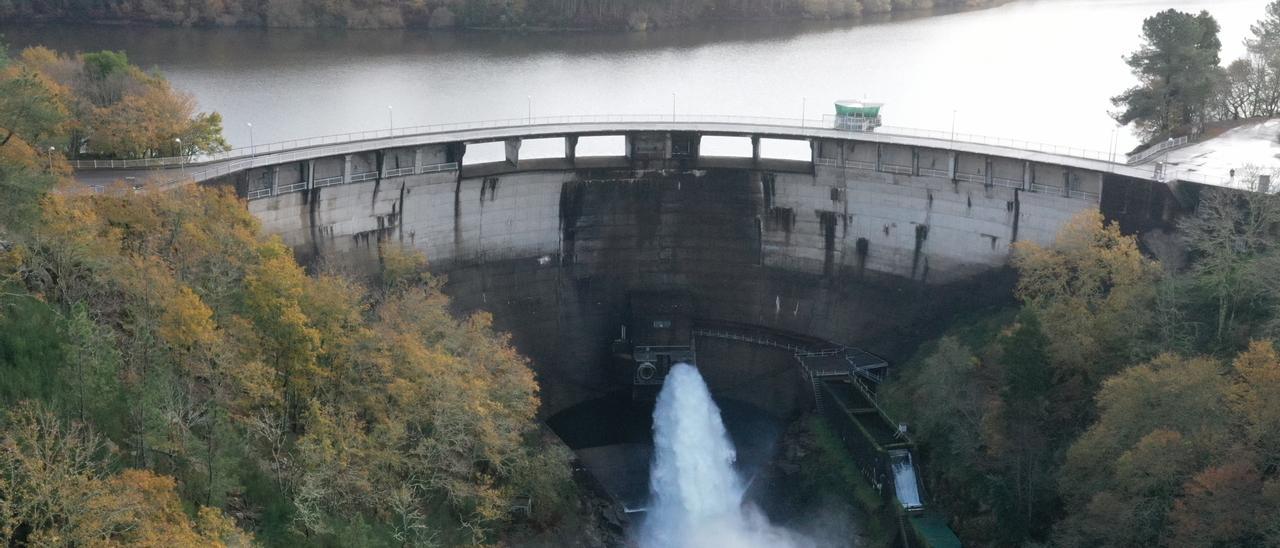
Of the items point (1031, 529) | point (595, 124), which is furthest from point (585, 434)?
point (1031, 529)

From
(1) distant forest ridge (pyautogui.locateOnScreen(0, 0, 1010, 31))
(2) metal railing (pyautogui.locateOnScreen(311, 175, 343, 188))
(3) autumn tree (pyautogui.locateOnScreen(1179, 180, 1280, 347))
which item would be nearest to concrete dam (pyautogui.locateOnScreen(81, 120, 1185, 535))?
(2) metal railing (pyautogui.locateOnScreen(311, 175, 343, 188))

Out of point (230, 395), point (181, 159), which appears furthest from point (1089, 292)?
point (181, 159)

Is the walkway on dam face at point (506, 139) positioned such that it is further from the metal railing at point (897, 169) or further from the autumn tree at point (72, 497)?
the autumn tree at point (72, 497)

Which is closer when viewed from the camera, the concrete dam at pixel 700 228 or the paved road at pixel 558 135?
the paved road at pixel 558 135

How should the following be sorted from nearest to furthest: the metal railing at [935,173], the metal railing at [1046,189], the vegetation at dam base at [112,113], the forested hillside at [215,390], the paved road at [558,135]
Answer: the forested hillside at [215,390] → the vegetation at dam base at [112,113] → the paved road at [558,135] → the metal railing at [1046,189] → the metal railing at [935,173]

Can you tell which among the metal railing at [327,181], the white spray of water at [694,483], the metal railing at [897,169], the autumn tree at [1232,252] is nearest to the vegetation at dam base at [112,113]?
the metal railing at [327,181]
